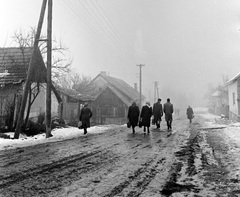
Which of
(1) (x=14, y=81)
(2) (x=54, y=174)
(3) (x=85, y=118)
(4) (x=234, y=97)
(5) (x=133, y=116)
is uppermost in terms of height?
(1) (x=14, y=81)

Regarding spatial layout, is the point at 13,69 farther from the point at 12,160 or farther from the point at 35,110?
the point at 12,160

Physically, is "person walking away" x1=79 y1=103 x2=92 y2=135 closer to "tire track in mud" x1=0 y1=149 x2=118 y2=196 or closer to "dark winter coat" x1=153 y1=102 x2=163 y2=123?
"dark winter coat" x1=153 y1=102 x2=163 y2=123

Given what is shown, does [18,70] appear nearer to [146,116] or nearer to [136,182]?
[146,116]

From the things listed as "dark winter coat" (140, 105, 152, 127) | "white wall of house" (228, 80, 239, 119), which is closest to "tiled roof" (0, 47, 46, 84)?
"dark winter coat" (140, 105, 152, 127)

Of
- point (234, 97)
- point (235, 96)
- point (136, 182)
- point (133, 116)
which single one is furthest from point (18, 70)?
point (234, 97)

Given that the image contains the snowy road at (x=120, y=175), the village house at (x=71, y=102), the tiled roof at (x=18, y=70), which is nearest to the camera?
the snowy road at (x=120, y=175)

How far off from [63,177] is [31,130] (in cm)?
977

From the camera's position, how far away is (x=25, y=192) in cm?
350

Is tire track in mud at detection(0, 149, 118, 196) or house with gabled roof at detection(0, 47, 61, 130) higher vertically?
house with gabled roof at detection(0, 47, 61, 130)

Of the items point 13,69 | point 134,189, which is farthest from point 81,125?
point 134,189

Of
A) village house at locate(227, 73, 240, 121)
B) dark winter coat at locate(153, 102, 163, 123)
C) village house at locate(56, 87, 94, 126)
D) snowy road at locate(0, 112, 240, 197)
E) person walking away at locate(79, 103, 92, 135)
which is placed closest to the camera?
snowy road at locate(0, 112, 240, 197)

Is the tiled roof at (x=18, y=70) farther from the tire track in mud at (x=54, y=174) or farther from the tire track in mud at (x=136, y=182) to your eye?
the tire track in mud at (x=136, y=182)

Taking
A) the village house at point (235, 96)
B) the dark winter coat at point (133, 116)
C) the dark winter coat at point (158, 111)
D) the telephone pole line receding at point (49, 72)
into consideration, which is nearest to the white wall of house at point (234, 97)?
the village house at point (235, 96)

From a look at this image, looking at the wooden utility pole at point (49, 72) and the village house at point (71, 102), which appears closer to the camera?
the wooden utility pole at point (49, 72)
